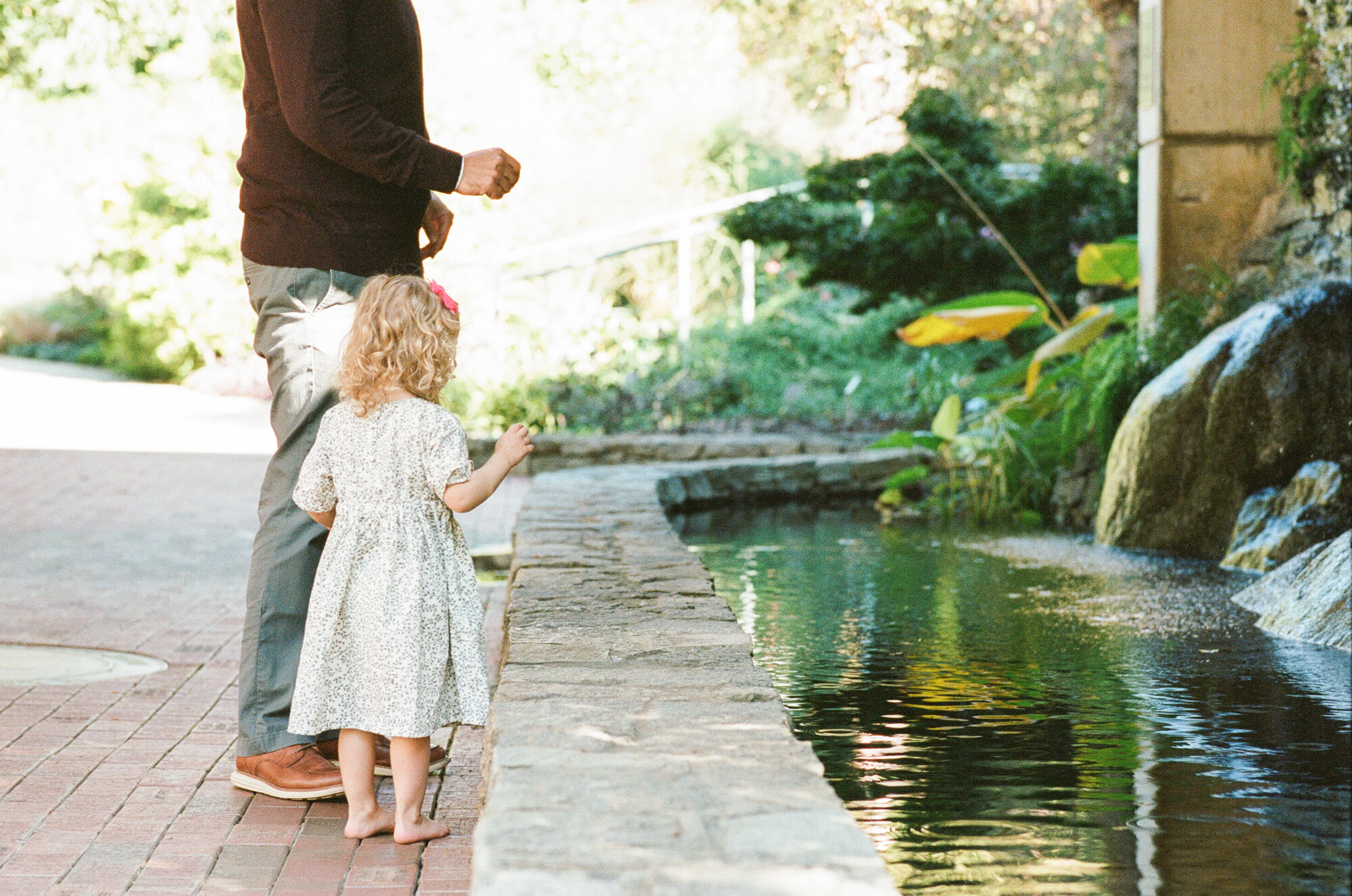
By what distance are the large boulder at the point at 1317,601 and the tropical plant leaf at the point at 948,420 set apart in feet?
9.51

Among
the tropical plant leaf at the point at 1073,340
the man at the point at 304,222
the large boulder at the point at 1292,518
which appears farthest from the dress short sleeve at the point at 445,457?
the tropical plant leaf at the point at 1073,340

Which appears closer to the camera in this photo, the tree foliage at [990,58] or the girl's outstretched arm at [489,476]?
the girl's outstretched arm at [489,476]

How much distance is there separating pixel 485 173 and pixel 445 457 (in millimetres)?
647

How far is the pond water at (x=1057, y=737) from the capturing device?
7.86 ft

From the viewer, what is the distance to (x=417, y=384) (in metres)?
2.64

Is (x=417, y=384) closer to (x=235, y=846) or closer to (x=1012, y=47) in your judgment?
(x=235, y=846)

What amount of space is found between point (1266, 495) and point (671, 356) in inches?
264

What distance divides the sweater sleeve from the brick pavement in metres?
1.26

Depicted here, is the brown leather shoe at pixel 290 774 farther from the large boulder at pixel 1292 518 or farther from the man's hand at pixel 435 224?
the large boulder at pixel 1292 518

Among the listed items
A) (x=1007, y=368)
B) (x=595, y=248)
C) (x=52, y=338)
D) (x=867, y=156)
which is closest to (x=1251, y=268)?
(x=1007, y=368)

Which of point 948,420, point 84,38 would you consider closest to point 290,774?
point 948,420

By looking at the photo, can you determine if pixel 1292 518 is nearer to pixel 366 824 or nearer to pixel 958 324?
pixel 958 324

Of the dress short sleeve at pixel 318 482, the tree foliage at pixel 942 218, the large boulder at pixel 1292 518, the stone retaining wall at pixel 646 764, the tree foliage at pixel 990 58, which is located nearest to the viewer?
the stone retaining wall at pixel 646 764

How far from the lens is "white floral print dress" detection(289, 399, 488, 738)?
8.48 feet
